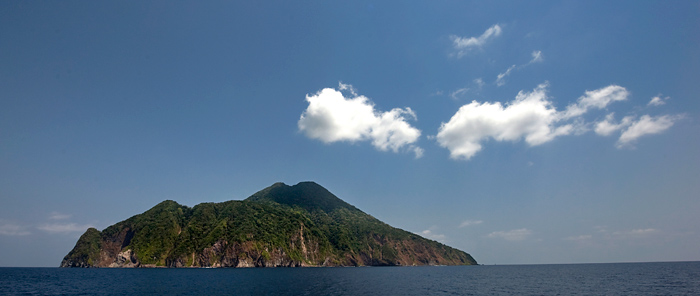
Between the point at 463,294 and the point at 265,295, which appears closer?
the point at 265,295

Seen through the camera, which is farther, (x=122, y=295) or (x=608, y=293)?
(x=608, y=293)

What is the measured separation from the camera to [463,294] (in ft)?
260

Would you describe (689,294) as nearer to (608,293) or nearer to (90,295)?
(608,293)

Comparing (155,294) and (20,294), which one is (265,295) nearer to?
(155,294)

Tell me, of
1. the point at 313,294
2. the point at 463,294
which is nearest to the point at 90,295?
the point at 313,294

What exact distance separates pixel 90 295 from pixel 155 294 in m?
14.8

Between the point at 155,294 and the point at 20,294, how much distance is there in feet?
110

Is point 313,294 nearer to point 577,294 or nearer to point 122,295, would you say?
point 122,295

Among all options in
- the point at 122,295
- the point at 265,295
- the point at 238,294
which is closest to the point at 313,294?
the point at 265,295

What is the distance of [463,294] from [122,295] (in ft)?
263

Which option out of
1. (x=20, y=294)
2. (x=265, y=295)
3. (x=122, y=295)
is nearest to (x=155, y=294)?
(x=122, y=295)

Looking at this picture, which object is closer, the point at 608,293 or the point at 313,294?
the point at 313,294

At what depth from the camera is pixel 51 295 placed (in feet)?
247

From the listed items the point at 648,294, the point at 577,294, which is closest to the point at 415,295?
the point at 577,294
